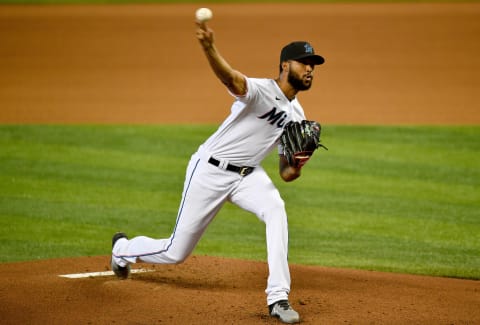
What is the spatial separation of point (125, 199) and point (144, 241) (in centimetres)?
326

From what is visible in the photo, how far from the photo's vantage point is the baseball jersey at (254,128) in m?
6.29

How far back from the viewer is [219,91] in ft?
51.8

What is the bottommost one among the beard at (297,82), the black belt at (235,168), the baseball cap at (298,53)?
the black belt at (235,168)

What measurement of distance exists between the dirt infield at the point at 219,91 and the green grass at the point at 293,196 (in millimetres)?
701

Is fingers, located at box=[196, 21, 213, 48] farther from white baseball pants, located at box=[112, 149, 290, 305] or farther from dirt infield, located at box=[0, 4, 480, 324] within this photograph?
dirt infield, located at box=[0, 4, 480, 324]

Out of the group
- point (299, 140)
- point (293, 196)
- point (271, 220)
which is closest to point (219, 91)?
point (293, 196)

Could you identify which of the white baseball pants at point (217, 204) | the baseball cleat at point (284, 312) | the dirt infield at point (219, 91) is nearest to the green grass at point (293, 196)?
the dirt infield at point (219, 91)

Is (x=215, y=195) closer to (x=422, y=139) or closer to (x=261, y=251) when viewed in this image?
(x=261, y=251)

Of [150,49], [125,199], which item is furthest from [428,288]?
[150,49]

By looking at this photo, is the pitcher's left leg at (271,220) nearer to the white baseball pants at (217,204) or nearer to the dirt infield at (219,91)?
the white baseball pants at (217,204)

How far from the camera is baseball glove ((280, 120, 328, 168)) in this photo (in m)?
6.28

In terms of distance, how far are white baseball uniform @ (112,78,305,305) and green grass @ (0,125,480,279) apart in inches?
78.4

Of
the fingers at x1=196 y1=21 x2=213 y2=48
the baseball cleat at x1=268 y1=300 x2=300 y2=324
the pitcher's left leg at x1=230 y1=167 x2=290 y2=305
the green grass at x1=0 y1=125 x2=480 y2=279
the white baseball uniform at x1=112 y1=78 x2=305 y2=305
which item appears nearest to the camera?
the fingers at x1=196 y1=21 x2=213 y2=48

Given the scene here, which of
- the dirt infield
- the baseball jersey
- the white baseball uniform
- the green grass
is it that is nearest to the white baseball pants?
the white baseball uniform
